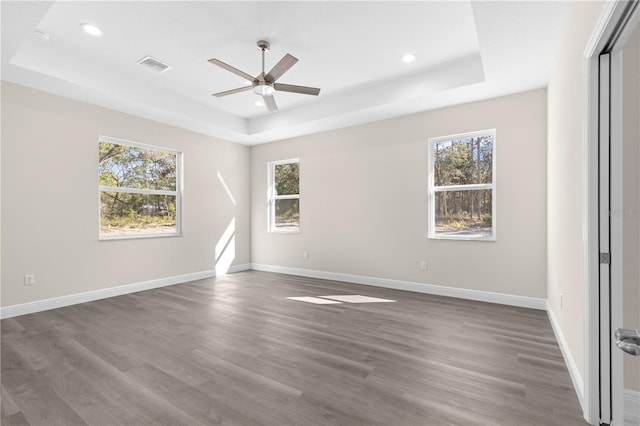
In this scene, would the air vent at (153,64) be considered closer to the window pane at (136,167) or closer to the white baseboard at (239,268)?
the window pane at (136,167)

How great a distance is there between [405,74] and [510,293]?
10.1ft

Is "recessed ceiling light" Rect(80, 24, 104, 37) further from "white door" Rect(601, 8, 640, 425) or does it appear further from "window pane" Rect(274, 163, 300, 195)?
"white door" Rect(601, 8, 640, 425)

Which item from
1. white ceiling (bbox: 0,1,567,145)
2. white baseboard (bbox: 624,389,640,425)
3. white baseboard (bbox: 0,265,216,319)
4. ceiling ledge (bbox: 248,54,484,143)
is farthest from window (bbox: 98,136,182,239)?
white baseboard (bbox: 624,389,640,425)

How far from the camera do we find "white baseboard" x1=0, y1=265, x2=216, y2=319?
3.53 metres

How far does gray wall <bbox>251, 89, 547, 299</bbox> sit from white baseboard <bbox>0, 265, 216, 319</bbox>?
1.73 metres

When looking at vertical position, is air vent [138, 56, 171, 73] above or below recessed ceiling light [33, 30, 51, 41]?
A: above

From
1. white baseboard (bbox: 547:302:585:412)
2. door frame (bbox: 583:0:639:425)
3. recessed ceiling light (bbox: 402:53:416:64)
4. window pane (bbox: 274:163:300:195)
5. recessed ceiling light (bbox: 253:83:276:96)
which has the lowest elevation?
white baseboard (bbox: 547:302:585:412)

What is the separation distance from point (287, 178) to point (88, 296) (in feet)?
12.1

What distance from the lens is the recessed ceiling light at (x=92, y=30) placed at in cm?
293

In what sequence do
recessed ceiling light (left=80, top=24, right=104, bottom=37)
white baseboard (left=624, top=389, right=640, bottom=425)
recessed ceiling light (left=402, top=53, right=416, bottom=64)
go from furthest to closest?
recessed ceiling light (left=402, top=53, right=416, bottom=64)
recessed ceiling light (left=80, top=24, right=104, bottom=37)
white baseboard (left=624, top=389, right=640, bottom=425)

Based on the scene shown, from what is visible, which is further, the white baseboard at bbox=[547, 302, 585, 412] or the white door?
the white baseboard at bbox=[547, 302, 585, 412]

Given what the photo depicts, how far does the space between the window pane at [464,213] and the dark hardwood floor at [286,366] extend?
1.04 m

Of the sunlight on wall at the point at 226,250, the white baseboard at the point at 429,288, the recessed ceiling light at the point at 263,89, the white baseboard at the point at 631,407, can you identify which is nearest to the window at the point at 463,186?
the white baseboard at the point at 429,288

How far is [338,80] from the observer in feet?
13.8
